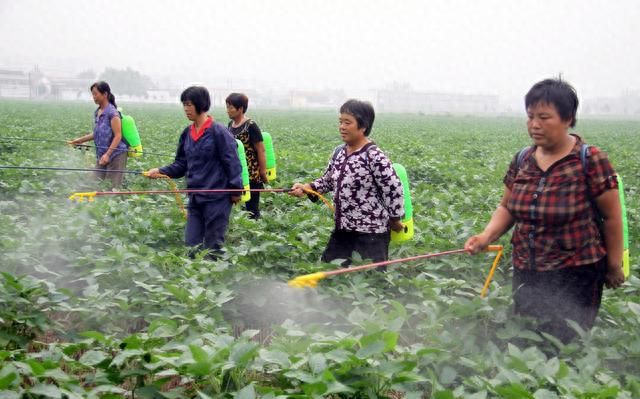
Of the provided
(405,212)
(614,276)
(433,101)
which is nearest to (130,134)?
(405,212)

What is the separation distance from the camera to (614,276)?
3.03 meters

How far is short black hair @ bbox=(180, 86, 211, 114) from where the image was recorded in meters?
4.72

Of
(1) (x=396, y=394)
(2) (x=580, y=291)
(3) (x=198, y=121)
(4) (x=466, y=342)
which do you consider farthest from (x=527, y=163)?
(3) (x=198, y=121)

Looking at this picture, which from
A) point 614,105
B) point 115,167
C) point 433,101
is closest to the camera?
point 115,167

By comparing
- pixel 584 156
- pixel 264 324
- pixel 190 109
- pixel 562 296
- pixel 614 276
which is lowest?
pixel 264 324

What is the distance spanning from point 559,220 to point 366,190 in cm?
135

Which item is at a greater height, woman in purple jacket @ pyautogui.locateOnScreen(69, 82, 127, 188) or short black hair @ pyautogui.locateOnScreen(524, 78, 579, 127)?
short black hair @ pyautogui.locateOnScreen(524, 78, 579, 127)

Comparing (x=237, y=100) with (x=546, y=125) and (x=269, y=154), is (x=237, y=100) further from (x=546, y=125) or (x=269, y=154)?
(x=546, y=125)

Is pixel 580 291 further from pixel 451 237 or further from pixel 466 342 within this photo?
pixel 451 237

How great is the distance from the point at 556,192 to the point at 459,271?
168cm

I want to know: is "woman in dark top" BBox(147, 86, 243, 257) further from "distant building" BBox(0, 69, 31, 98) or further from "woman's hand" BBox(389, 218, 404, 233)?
"distant building" BBox(0, 69, 31, 98)

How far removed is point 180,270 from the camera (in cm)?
390

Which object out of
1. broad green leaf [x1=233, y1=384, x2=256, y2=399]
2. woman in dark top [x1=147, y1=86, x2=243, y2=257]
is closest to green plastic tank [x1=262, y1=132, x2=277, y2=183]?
woman in dark top [x1=147, y1=86, x2=243, y2=257]

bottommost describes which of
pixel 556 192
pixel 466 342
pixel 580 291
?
pixel 466 342
